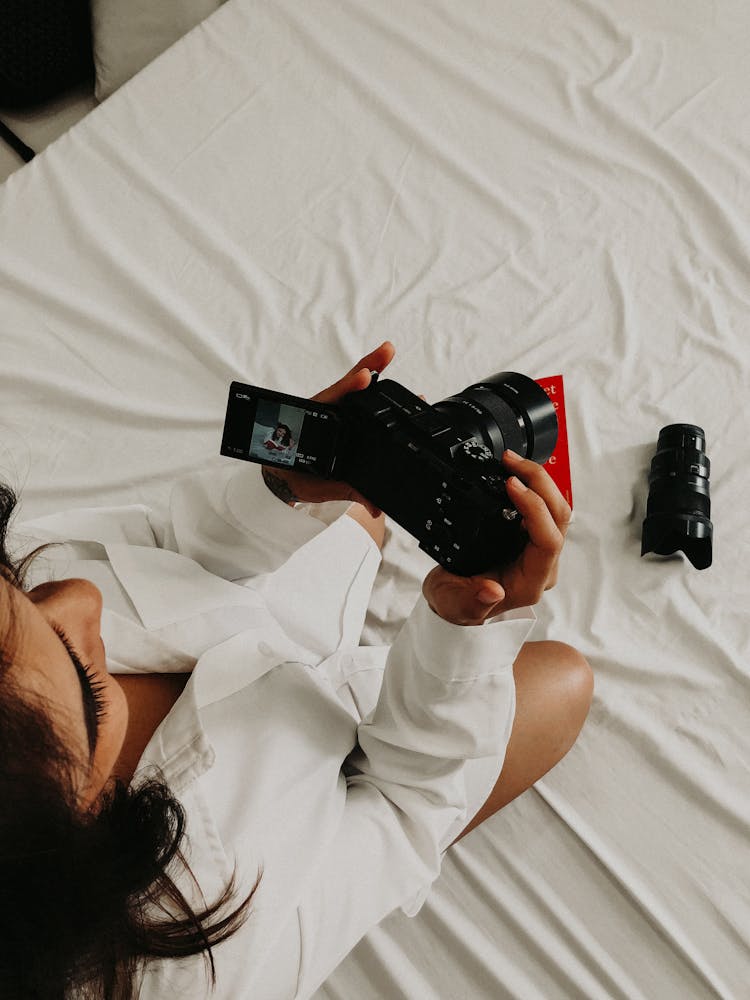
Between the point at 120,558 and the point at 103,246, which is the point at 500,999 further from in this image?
the point at 103,246

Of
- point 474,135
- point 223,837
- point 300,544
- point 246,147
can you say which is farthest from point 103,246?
point 223,837

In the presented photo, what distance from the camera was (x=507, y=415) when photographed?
2.68 ft

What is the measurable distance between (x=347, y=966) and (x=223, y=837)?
28 centimetres

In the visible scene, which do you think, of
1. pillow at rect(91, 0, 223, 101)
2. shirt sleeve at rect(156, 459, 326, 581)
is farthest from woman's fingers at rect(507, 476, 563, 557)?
pillow at rect(91, 0, 223, 101)

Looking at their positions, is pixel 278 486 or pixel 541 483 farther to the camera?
pixel 278 486

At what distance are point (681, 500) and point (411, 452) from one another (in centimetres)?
39

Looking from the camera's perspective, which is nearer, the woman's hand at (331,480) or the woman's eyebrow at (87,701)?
the woman's eyebrow at (87,701)

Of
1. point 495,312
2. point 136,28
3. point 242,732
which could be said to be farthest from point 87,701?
point 136,28

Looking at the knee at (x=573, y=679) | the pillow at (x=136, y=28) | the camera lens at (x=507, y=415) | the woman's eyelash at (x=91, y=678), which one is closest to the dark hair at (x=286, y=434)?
the camera lens at (x=507, y=415)

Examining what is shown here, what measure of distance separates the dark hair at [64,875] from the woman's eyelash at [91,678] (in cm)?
4

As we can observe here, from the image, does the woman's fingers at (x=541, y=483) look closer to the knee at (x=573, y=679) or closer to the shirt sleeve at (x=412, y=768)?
the shirt sleeve at (x=412, y=768)

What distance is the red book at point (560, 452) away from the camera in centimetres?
104

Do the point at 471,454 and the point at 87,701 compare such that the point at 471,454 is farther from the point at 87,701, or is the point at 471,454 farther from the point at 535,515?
the point at 87,701

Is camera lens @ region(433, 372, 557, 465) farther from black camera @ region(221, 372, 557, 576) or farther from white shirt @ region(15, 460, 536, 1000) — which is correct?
white shirt @ region(15, 460, 536, 1000)
